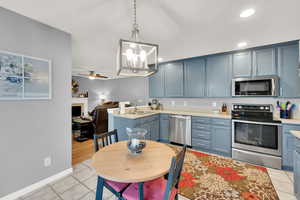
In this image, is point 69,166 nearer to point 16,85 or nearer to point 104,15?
point 16,85

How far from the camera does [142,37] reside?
235cm

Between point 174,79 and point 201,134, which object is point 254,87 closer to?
point 201,134

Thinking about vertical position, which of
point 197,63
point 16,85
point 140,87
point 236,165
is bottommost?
point 236,165

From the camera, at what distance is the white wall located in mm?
1622

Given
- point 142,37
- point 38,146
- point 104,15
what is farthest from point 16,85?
point 142,37

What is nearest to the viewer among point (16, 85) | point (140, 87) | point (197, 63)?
point (16, 85)

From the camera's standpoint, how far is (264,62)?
2791mm

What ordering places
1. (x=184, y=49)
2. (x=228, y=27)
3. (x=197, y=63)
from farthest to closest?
(x=197, y=63), (x=184, y=49), (x=228, y=27)

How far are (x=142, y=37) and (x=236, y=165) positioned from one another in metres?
3.10

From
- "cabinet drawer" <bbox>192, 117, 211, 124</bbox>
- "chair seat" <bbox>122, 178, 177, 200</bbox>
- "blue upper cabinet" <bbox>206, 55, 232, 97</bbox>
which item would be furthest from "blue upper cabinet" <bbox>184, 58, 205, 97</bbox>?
"chair seat" <bbox>122, 178, 177, 200</bbox>

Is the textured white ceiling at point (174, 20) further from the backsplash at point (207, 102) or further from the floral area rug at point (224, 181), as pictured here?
the floral area rug at point (224, 181)

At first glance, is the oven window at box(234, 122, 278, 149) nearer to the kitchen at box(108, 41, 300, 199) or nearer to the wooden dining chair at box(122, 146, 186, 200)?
the kitchen at box(108, 41, 300, 199)

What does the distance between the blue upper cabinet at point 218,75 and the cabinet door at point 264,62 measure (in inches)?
19.6

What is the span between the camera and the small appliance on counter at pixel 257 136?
2.42 m
